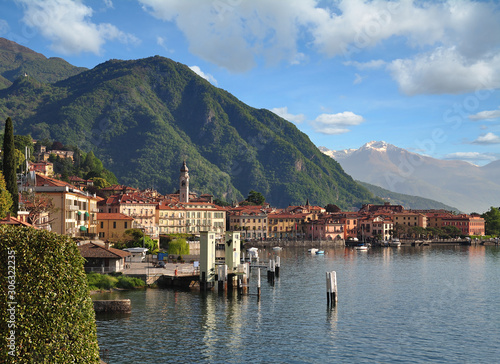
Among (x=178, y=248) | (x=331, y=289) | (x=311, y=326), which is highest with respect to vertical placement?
(x=178, y=248)

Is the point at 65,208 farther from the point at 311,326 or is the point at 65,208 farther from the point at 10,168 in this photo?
the point at 311,326

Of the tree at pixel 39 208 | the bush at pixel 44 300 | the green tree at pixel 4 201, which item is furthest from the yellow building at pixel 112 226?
the bush at pixel 44 300

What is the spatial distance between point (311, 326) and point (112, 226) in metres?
68.4

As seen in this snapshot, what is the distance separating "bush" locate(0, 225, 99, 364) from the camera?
16531 mm

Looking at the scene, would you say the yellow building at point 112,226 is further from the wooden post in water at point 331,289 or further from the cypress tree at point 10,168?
the wooden post in water at point 331,289

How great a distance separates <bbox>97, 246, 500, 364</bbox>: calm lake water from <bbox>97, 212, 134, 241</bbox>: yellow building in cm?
4309

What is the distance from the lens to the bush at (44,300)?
651 inches

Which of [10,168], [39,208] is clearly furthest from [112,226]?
[10,168]

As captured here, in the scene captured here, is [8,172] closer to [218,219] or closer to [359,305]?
[359,305]

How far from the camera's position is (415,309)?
55.3 meters

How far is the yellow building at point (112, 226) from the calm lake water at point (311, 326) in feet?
141

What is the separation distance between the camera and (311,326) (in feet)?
152

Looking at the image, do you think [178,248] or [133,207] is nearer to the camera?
[178,248]

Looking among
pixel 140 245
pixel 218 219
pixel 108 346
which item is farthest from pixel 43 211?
pixel 218 219
